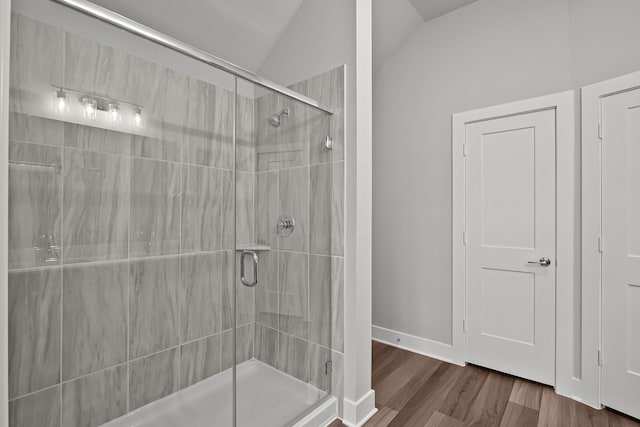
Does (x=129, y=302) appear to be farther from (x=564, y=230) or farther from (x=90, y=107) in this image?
(x=564, y=230)

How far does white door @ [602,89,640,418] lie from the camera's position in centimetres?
185

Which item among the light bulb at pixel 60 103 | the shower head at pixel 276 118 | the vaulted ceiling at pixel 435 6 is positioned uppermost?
the vaulted ceiling at pixel 435 6

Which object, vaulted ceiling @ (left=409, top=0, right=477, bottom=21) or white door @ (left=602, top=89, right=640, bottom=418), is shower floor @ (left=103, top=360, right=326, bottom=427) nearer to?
white door @ (left=602, top=89, right=640, bottom=418)

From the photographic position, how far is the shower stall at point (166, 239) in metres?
1.11

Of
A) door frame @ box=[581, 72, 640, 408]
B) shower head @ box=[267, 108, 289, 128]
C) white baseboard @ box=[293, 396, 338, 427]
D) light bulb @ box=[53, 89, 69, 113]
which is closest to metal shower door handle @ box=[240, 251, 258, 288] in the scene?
shower head @ box=[267, 108, 289, 128]

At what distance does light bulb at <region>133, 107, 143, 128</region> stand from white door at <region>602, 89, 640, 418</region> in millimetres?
2670

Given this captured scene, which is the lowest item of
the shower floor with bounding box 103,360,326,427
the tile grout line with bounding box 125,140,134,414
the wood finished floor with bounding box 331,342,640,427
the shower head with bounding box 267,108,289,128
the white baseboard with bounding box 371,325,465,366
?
the wood finished floor with bounding box 331,342,640,427

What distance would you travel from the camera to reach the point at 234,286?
1.57 metres

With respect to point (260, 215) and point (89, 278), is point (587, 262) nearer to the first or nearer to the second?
point (260, 215)

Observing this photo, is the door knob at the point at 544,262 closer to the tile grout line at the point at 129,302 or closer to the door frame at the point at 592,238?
the door frame at the point at 592,238

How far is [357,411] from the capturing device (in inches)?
70.0

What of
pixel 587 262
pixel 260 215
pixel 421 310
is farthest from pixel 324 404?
pixel 587 262

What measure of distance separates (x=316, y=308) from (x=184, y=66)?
1.47 m

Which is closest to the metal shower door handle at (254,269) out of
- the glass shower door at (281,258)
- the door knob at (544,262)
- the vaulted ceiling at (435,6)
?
the glass shower door at (281,258)
